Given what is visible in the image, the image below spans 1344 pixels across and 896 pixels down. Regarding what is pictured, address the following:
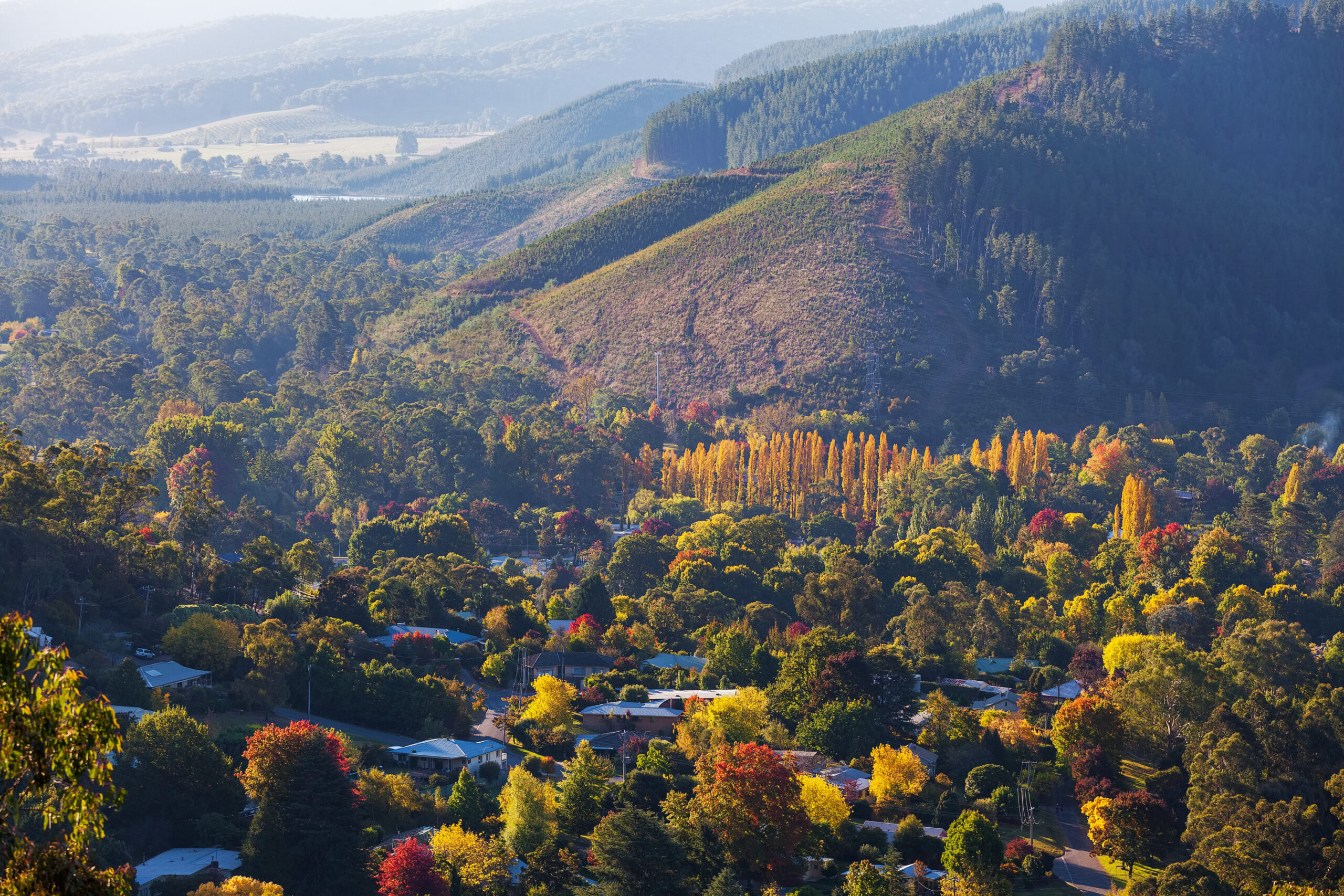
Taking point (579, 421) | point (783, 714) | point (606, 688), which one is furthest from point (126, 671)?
point (579, 421)

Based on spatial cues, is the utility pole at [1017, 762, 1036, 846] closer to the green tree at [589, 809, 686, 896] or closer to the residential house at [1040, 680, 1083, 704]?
the residential house at [1040, 680, 1083, 704]

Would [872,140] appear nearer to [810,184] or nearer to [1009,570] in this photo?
[810,184]

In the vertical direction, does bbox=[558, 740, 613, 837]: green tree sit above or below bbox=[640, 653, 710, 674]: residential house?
above

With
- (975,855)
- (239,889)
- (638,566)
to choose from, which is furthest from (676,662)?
(239,889)

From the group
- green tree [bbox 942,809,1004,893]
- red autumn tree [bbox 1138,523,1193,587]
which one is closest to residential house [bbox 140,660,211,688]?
green tree [bbox 942,809,1004,893]

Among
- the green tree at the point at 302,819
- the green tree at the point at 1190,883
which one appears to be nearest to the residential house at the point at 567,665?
the green tree at the point at 302,819

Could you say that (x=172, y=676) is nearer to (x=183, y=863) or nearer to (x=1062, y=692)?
(x=183, y=863)

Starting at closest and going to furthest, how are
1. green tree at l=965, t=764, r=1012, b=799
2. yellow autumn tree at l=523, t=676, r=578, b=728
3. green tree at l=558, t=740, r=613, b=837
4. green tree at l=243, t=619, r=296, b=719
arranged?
green tree at l=558, t=740, r=613, b=837
green tree at l=965, t=764, r=1012, b=799
green tree at l=243, t=619, r=296, b=719
yellow autumn tree at l=523, t=676, r=578, b=728
